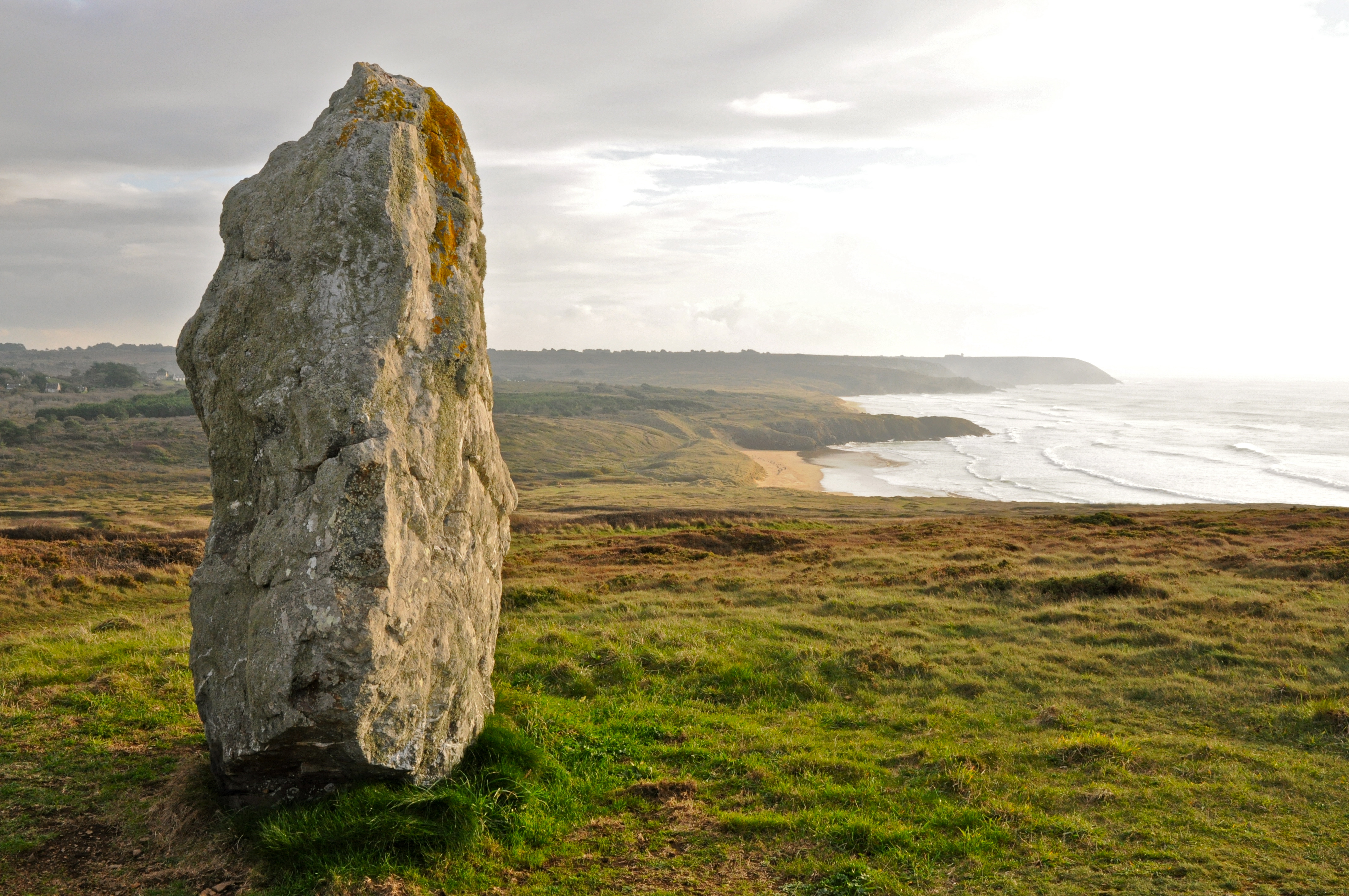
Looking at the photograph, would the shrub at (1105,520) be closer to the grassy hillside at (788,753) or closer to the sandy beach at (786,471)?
the grassy hillside at (788,753)

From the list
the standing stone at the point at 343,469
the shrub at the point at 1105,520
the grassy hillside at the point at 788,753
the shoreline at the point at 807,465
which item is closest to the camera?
the standing stone at the point at 343,469

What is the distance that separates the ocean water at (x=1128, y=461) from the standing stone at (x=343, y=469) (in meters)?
59.7

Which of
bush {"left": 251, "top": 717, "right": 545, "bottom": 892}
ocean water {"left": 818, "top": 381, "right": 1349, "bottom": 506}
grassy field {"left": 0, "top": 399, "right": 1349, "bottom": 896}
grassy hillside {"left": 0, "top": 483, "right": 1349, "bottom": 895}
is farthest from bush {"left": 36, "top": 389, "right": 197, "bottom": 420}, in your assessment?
bush {"left": 251, "top": 717, "right": 545, "bottom": 892}

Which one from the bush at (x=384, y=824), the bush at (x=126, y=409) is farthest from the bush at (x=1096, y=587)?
the bush at (x=126, y=409)

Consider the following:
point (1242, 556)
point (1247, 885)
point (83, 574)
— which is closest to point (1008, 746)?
point (1247, 885)

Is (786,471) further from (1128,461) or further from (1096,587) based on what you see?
(1096,587)

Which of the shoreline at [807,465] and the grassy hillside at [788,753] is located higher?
the grassy hillside at [788,753]

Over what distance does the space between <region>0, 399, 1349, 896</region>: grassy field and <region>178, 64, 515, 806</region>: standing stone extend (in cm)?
72

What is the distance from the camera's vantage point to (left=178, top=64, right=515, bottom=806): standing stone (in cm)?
636

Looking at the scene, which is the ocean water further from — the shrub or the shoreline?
the shrub

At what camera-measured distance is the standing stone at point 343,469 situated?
20.9ft

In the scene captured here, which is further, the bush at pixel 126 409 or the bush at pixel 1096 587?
the bush at pixel 126 409

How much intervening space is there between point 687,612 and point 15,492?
58.1 meters

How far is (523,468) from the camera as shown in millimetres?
80500
